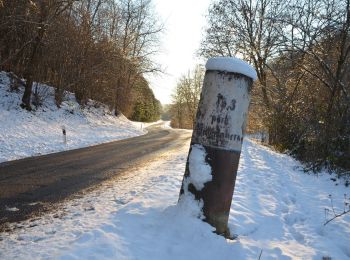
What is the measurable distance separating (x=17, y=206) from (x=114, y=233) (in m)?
2.42

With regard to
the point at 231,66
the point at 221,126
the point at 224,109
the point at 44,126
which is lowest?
the point at 44,126

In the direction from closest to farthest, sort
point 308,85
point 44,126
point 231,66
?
point 231,66 → point 308,85 → point 44,126

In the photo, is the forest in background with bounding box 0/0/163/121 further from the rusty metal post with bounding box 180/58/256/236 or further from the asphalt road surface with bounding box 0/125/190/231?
the rusty metal post with bounding box 180/58/256/236

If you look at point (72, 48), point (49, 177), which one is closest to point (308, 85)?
point (49, 177)

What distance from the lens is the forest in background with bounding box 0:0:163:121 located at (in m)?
19.7

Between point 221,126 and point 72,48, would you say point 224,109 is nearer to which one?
point 221,126

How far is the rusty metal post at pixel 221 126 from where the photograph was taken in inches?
181

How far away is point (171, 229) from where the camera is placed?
4617mm

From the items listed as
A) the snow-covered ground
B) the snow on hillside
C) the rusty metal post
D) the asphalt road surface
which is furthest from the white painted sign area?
the snow on hillside

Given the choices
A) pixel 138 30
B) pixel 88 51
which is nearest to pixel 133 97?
pixel 138 30

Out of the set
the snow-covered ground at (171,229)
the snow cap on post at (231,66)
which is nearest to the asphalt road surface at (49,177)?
the snow-covered ground at (171,229)

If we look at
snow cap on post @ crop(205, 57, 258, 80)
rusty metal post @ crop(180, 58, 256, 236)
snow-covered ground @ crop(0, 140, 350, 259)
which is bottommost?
snow-covered ground @ crop(0, 140, 350, 259)

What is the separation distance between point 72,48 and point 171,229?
22.3 metres

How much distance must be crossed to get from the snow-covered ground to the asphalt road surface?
0.49 metres
